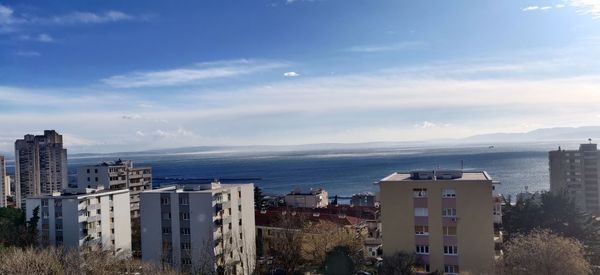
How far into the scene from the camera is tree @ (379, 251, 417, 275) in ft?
42.4

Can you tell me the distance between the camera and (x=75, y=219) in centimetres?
2147

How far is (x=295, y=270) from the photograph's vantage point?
17609 millimetres

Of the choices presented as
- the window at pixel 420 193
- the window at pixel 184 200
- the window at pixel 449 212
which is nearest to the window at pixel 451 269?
the window at pixel 449 212

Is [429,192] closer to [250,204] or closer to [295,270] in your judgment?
[295,270]

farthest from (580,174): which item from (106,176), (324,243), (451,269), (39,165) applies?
(39,165)

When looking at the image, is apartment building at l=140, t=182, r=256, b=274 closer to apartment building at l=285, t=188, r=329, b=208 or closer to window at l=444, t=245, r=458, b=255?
window at l=444, t=245, r=458, b=255

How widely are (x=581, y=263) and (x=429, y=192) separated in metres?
3.86

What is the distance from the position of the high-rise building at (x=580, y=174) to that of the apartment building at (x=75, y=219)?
32404 millimetres

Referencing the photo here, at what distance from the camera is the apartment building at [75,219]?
21.5 metres

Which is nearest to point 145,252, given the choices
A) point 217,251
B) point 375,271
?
point 217,251

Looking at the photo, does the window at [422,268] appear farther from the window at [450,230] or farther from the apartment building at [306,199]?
the apartment building at [306,199]

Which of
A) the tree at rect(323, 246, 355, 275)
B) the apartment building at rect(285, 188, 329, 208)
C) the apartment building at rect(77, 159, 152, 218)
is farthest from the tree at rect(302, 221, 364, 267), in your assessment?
the apartment building at rect(77, 159, 152, 218)

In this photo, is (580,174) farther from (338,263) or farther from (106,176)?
(106,176)

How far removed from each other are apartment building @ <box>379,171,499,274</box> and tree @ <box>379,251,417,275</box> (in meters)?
0.49
